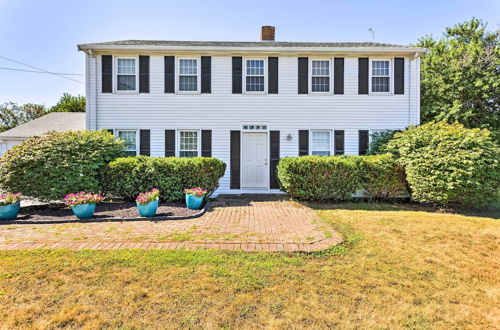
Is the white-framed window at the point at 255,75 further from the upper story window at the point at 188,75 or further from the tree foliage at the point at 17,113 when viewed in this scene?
the tree foliage at the point at 17,113

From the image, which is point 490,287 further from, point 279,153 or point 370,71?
point 370,71

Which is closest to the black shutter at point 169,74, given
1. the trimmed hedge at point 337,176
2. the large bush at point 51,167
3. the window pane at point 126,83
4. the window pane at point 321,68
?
the window pane at point 126,83

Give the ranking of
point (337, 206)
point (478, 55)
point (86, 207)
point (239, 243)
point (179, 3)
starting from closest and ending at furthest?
point (239, 243) → point (86, 207) → point (337, 206) → point (179, 3) → point (478, 55)

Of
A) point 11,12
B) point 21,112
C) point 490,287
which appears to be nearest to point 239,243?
point 490,287

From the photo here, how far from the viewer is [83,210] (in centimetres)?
596

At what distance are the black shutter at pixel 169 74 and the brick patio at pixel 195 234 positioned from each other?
5.93 meters

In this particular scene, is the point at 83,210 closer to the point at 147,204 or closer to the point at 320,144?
the point at 147,204

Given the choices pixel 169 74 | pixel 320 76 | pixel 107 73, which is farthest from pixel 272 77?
pixel 107 73

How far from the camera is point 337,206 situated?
24.7 ft

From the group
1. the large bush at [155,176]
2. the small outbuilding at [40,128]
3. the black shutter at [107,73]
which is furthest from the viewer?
the small outbuilding at [40,128]

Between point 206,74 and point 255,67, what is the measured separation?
6.70ft

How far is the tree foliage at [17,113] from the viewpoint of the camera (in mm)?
31094

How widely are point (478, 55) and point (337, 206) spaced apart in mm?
12125

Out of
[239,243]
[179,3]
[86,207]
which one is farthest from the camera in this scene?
[179,3]
